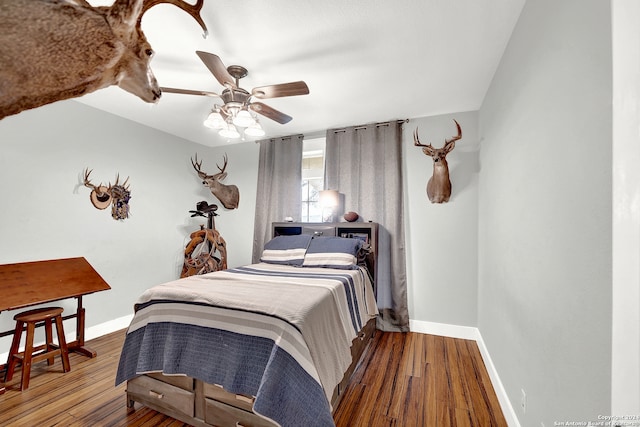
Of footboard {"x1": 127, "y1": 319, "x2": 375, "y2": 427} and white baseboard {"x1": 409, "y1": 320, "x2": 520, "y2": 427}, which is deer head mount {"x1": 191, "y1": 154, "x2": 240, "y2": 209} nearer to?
footboard {"x1": 127, "y1": 319, "x2": 375, "y2": 427}

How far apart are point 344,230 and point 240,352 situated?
231 centimetres

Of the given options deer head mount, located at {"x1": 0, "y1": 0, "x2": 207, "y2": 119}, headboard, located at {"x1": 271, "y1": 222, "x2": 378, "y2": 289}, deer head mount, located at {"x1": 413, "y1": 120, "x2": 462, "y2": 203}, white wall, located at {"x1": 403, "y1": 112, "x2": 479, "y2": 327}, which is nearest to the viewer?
deer head mount, located at {"x1": 0, "y1": 0, "x2": 207, "y2": 119}

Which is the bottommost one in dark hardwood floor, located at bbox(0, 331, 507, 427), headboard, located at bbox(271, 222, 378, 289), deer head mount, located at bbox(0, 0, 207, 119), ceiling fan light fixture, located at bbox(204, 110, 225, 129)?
dark hardwood floor, located at bbox(0, 331, 507, 427)

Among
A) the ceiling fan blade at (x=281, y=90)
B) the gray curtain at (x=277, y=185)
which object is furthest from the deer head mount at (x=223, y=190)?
the ceiling fan blade at (x=281, y=90)

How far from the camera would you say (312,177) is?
13.8ft

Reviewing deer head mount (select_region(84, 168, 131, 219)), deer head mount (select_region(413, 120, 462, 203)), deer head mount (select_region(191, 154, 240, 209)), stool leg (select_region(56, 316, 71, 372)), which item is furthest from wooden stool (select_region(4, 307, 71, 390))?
deer head mount (select_region(413, 120, 462, 203))

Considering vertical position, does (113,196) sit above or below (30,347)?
above

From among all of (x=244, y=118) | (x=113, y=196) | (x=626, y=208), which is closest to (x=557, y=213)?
(x=626, y=208)

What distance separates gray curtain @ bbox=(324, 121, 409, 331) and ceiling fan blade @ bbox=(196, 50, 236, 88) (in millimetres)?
1973

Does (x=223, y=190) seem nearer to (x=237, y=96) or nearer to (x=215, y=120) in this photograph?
(x=215, y=120)

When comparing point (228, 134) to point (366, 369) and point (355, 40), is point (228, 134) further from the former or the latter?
point (366, 369)

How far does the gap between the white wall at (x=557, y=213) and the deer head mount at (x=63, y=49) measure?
146cm

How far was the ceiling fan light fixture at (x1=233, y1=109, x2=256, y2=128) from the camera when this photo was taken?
211 cm

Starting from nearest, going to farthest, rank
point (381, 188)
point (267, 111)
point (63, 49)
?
point (63, 49)
point (267, 111)
point (381, 188)
